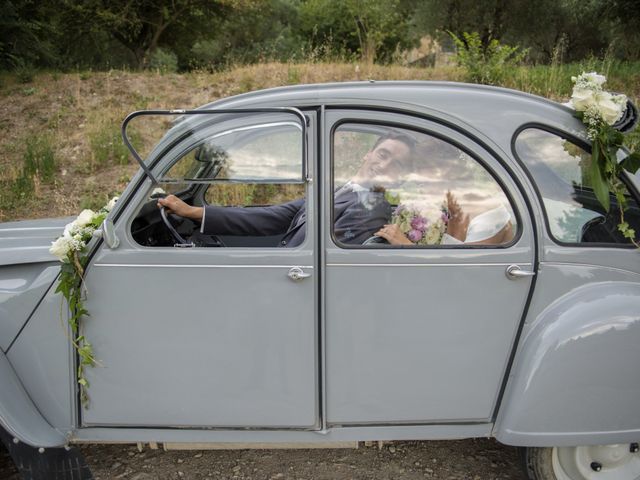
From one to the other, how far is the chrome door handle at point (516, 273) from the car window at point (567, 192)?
8.5 inches

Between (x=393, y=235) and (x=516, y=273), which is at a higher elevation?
(x=393, y=235)

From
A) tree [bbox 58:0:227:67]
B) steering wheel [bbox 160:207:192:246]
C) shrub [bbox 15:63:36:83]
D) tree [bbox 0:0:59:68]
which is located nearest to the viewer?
steering wheel [bbox 160:207:192:246]

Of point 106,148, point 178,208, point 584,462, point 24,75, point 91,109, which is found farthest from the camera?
point 24,75

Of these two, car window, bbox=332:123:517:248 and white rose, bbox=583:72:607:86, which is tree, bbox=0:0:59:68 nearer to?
car window, bbox=332:123:517:248

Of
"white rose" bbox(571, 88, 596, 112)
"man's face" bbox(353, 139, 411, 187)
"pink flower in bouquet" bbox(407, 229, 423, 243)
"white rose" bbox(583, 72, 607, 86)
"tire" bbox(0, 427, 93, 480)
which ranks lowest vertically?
"tire" bbox(0, 427, 93, 480)

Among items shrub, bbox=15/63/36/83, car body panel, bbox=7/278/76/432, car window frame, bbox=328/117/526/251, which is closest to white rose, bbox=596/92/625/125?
car window frame, bbox=328/117/526/251

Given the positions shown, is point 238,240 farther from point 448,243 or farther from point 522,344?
point 522,344

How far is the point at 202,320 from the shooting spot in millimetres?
2471

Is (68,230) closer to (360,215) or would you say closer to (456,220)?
(360,215)

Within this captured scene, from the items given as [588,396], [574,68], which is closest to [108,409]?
[588,396]

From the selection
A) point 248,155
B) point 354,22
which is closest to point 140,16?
point 354,22

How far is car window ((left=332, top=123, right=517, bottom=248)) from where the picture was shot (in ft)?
8.20

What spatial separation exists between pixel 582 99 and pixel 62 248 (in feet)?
8.06

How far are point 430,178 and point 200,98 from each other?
893 centimetres
